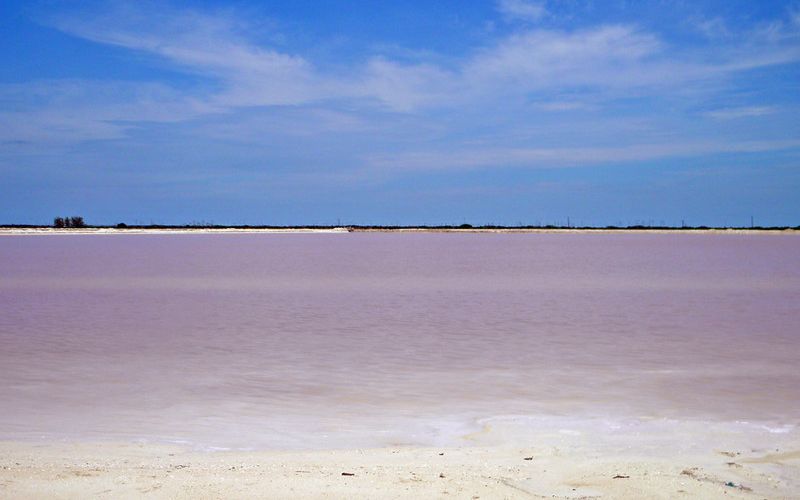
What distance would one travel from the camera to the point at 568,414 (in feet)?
18.5

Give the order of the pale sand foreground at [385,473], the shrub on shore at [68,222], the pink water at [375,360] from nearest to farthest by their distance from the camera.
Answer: the pale sand foreground at [385,473] < the pink water at [375,360] < the shrub on shore at [68,222]

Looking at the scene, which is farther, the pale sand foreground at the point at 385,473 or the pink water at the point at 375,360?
the pink water at the point at 375,360

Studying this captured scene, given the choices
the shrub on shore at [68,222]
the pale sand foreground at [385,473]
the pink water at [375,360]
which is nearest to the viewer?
the pale sand foreground at [385,473]

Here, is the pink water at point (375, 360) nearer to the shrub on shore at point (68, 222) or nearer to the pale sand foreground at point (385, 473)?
the pale sand foreground at point (385, 473)

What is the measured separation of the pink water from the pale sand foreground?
0.45 meters

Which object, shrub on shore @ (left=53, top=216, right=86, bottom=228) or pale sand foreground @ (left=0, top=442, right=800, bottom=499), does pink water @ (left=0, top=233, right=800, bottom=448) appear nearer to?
pale sand foreground @ (left=0, top=442, right=800, bottom=499)

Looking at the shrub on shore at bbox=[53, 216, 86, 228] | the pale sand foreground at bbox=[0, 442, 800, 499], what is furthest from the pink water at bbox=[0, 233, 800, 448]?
the shrub on shore at bbox=[53, 216, 86, 228]

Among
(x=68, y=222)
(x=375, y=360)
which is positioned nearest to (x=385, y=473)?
(x=375, y=360)

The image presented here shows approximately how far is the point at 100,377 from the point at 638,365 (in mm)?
5276

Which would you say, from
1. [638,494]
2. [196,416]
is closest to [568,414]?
[638,494]

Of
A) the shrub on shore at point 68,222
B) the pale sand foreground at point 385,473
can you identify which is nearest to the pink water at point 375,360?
the pale sand foreground at point 385,473

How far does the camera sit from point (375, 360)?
26.2 feet

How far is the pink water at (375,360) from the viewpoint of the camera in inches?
216

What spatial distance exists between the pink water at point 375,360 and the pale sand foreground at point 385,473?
45cm
